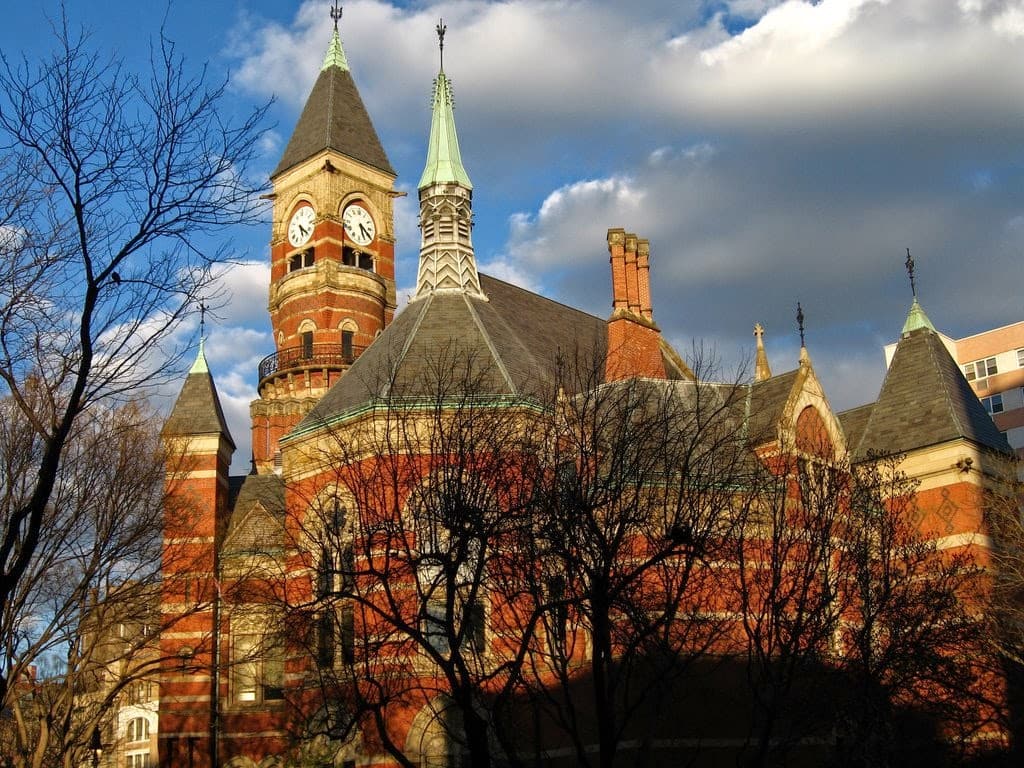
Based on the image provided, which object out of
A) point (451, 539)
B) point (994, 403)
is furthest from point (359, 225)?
point (994, 403)

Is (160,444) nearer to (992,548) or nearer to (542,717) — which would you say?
(542,717)

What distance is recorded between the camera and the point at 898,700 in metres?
24.7

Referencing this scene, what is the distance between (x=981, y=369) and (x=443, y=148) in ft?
143

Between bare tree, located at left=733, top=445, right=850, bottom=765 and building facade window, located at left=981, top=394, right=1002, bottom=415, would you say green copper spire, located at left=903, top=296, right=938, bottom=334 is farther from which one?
building facade window, located at left=981, top=394, right=1002, bottom=415

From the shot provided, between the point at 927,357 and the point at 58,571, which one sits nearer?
the point at 58,571

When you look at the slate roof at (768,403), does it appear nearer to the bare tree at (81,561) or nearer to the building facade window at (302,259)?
the bare tree at (81,561)

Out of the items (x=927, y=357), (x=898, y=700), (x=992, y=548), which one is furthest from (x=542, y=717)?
(x=927, y=357)

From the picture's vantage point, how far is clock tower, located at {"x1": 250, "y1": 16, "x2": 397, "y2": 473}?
46875 millimetres

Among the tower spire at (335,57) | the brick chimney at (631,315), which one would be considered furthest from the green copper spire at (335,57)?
the brick chimney at (631,315)

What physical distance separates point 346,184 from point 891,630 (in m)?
36.2

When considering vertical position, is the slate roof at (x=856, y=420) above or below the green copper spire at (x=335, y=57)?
below

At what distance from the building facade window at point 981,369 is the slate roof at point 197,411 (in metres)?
47.3

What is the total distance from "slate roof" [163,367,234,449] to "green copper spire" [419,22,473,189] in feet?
29.5

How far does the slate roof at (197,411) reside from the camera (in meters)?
34.0
